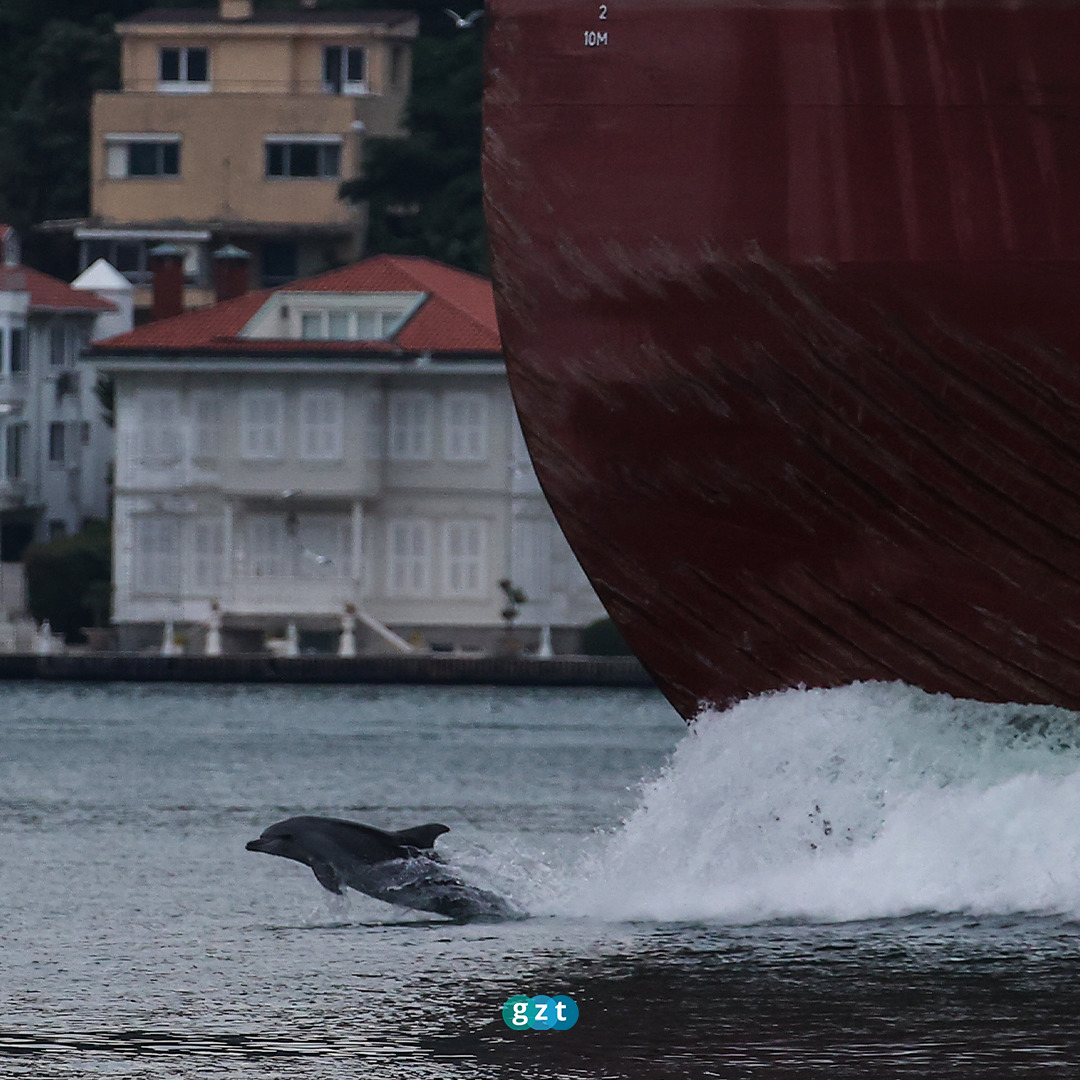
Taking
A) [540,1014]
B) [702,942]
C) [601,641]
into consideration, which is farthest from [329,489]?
[540,1014]

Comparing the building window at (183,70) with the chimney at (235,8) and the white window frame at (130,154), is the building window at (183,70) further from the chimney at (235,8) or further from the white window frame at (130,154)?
the white window frame at (130,154)

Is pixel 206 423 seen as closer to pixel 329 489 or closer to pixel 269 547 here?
pixel 269 547

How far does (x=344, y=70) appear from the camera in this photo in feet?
335

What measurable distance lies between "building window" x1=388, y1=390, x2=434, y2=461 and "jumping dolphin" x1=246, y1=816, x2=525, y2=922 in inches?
2351

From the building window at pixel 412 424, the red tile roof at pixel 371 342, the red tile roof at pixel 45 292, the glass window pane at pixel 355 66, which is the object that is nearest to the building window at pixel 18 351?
the red tile roof at pixel 45 292

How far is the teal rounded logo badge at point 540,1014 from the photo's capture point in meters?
17.4

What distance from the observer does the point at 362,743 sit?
185 feet

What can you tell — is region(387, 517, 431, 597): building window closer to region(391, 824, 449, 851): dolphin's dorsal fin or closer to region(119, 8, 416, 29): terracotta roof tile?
region(119, 8, 416, 29): terracotta roof tile

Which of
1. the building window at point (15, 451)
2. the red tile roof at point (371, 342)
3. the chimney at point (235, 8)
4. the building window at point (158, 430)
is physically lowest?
the building window at point (15, 451)

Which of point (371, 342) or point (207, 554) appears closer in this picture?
point (371, 342)

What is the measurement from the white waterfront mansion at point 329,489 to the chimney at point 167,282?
5310 millimetres

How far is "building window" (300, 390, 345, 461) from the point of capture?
268 feet

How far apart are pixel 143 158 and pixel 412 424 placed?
22.8m

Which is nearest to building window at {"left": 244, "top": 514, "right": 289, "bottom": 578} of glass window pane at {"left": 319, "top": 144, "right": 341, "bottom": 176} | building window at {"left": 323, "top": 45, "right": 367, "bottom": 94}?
glass window pane at {"left": 319, "top": 144, "right": 341, "bottom": 176}
